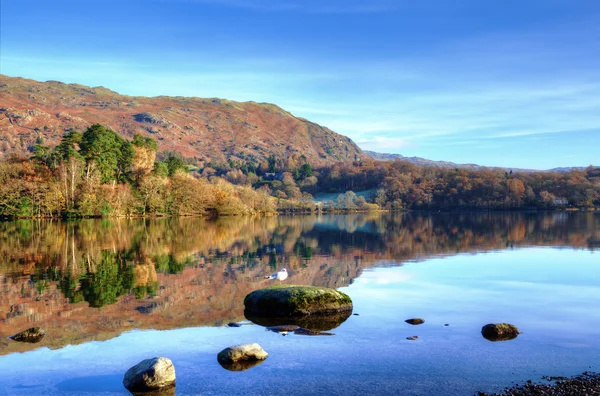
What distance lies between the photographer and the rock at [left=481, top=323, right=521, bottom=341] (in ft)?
43.3

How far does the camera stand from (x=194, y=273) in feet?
77.6

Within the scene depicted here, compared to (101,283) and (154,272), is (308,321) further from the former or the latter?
(154,272)

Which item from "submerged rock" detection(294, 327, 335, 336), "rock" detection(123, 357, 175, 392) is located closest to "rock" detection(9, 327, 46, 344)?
"rock" detection(123, 357, 175, 392)

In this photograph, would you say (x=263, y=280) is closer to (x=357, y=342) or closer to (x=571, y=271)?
(x=357, y=342)

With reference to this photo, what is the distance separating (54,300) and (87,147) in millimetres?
65511

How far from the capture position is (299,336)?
13.3 metres

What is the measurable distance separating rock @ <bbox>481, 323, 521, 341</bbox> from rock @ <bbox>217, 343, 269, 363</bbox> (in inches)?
244

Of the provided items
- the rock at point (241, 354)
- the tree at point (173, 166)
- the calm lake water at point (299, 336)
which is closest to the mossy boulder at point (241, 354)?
the rock at point (241, 354)

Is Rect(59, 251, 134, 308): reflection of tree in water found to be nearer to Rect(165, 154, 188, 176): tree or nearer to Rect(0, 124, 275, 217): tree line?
Rect(0, 124, 275, 217): tree line

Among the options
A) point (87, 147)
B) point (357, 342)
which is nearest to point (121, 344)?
point (357, 342)

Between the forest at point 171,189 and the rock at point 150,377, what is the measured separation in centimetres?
6903

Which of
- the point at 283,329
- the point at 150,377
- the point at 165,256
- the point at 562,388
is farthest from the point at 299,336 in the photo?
the point at 165,256

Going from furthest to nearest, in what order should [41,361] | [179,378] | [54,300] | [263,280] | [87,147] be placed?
[87,147], [263,280], [54,300], [41,361], [179,378]

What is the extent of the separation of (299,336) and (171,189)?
8117 cm
